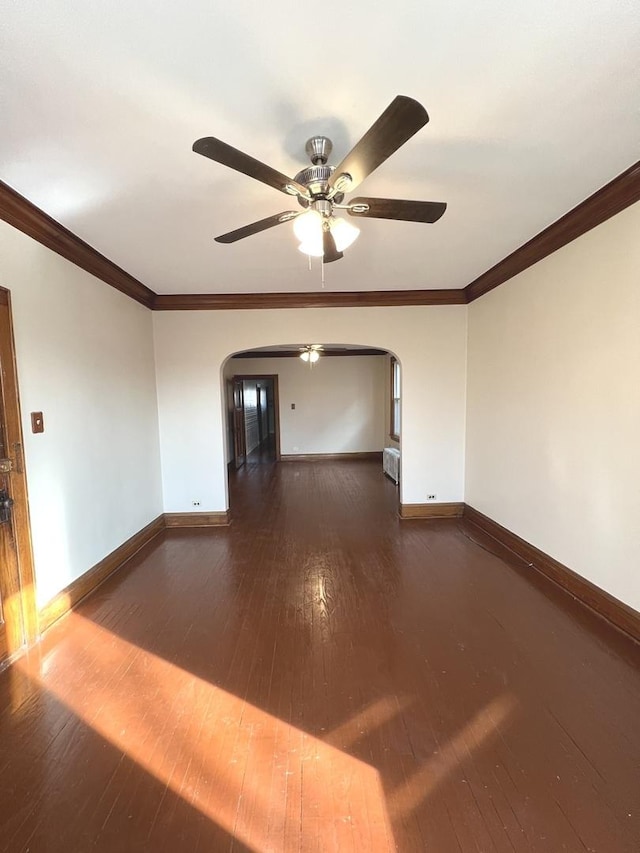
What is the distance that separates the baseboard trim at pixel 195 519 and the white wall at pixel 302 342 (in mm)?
73

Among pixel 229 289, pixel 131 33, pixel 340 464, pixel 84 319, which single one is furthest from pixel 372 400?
pixel 131 33

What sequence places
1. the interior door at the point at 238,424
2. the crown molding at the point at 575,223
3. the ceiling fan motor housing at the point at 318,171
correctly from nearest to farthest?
the ceiling fan motor housing at the point at 318,171
the crown molding at the point at 575,223
the interior door at the point at 238,424

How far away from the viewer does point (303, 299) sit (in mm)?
4277

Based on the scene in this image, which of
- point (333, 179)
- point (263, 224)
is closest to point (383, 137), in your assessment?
point (333, 179)

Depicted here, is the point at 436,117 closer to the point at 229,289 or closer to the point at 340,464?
the point at 229,289

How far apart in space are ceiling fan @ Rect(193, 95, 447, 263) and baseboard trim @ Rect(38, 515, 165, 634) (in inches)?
100

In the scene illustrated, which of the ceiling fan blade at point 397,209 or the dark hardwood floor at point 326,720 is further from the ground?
the ceiling fan blade at point 397,209

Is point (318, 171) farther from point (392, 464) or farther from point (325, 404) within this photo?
point (325, 404)

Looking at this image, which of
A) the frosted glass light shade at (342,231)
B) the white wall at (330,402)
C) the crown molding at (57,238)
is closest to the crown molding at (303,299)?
the crown molding at (57,238)

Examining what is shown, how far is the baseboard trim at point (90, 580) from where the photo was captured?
8.16ft

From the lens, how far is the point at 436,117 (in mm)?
1632

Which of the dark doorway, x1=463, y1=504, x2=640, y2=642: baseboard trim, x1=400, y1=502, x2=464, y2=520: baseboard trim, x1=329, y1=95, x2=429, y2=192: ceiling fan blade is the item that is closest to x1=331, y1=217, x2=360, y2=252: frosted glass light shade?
x1=329, y1=95, x2=429, y2=192: ceiling fan blade

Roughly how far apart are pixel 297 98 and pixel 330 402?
738 centimetres

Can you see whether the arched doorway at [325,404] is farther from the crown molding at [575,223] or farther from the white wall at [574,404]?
the crown molding at [575,223]
